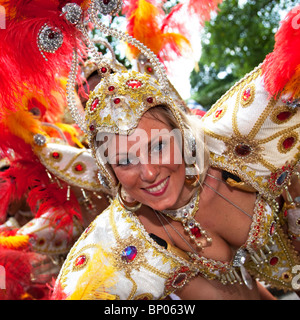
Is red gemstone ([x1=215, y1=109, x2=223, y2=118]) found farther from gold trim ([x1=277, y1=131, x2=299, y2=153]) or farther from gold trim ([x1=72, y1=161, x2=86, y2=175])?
gold trim ([x1=72, y1=161, x2=86, y2=175])

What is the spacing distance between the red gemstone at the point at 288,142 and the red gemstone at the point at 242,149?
180 millimetres

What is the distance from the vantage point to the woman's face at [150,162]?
1.61m

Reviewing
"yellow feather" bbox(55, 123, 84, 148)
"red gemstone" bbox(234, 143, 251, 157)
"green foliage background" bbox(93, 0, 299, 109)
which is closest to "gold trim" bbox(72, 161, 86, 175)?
"yellow feather" bbox(55, 123, 84, 148)

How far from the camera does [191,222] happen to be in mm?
1877

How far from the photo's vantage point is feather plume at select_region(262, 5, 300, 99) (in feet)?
4.98

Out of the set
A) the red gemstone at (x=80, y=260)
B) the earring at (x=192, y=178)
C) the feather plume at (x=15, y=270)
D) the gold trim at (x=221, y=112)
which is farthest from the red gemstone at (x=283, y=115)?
the feather plume at (x=15, y=270)

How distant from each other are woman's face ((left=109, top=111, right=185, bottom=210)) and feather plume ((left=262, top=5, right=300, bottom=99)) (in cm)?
52

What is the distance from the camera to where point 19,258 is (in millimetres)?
2352

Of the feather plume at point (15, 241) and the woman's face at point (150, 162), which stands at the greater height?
the woman's face at point (150, 162)

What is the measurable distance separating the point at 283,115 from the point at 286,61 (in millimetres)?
323

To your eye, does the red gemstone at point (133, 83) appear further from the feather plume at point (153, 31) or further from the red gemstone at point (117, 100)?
the feather plume at point (153, 31)

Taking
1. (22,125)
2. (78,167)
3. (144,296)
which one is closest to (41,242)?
(78,167)
